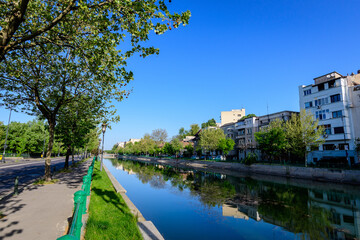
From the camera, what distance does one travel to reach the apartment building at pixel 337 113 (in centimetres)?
3491

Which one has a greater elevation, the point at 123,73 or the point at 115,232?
the point at 123,73

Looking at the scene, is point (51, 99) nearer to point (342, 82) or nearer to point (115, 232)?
point (115, 232)

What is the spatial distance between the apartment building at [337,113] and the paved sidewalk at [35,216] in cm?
A: 4123

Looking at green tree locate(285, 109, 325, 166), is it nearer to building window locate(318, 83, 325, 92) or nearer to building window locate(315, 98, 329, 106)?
building window locate(315, 98, 329, 106)

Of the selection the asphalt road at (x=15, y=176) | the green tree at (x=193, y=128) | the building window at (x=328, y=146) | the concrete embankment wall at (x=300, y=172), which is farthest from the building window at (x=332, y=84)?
the green tree at (x=193, y=128)

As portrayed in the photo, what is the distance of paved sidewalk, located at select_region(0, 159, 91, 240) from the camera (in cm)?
573

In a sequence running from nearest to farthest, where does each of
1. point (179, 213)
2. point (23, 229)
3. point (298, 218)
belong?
point (23, 229) < point (298, 218) < point (179, 213)

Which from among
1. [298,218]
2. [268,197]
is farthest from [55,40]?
[268,197]

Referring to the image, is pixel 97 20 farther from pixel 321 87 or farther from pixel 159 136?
pixel 159 136

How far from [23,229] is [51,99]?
1171 cm

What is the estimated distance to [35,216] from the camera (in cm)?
718

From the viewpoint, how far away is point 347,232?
1015 cm

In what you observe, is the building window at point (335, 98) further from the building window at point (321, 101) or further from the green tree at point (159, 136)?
the green tree at point (159, 136)

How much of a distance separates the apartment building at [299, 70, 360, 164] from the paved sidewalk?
1623 inches
